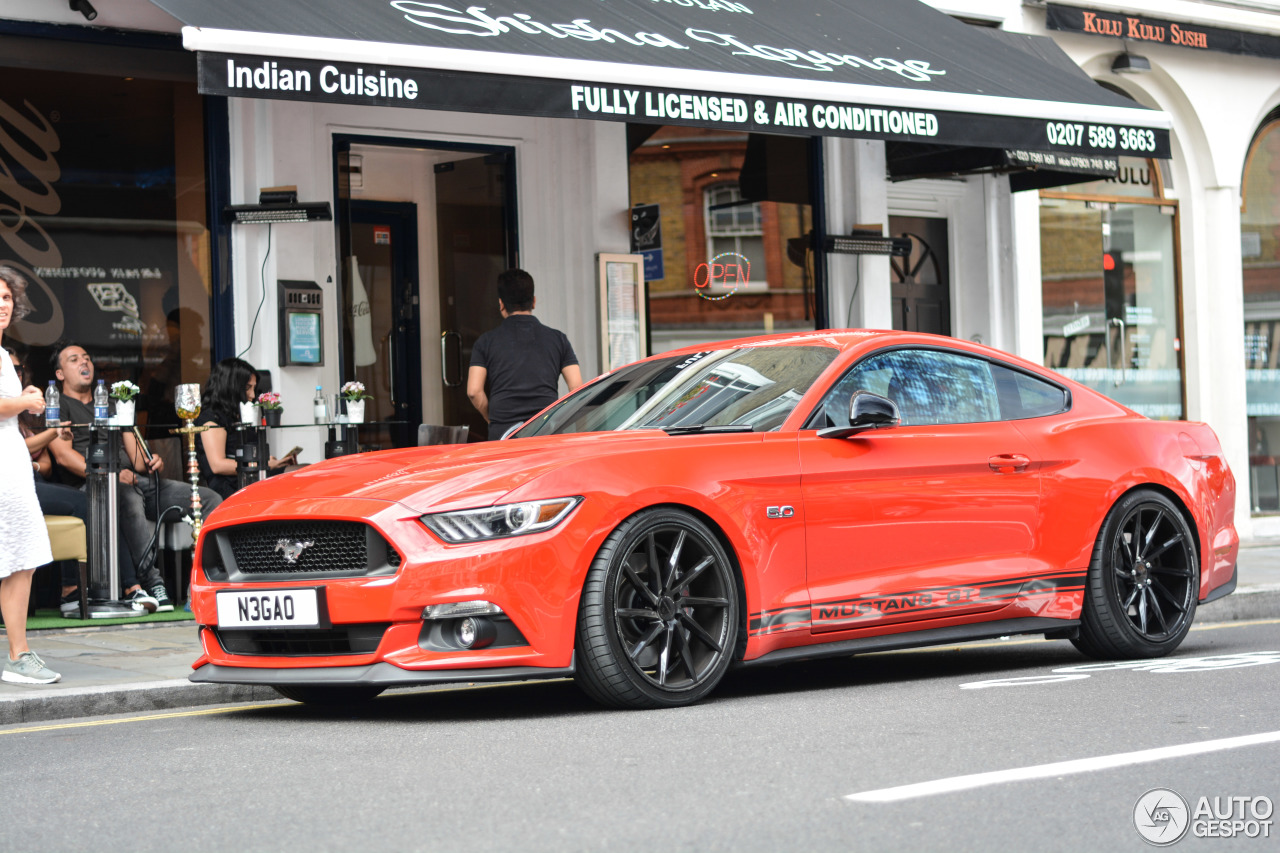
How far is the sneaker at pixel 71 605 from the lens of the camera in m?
10.2

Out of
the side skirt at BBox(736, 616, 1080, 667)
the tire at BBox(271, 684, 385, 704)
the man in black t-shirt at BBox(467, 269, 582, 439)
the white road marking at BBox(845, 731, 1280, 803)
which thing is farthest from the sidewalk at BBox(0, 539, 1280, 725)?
the white road marking at BBox(845, 731, 1280, 803)

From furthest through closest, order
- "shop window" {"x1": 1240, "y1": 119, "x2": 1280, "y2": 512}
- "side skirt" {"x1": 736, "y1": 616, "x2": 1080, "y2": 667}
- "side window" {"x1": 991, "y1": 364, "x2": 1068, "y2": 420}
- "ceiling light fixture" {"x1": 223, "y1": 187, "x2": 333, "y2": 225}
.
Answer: "shop window" {"x1": 1240, "y1": 119, "x2": 1280, "y2": 512} < "ceiling light fixture" {"x1": 223, "y1": 187, "x2": 333, "y2": 225} < "side window" {"x1": 991, "y1": 364, "x2": 1068, "y2": 420} < "side skirt" {"x1": 736, "y1": 616, "x2": 1080, "y2": 667}

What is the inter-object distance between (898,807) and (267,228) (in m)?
8.63

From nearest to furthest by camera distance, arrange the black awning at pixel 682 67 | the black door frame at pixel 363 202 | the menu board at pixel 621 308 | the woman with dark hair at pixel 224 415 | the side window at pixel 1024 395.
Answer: the side window at pixel 1024 395 < the black awning at pixel 682 67 < the woman with dark hair at pixel 224 415 < the black door frame at pixel 363 202 < the menu board at pixel 621 308

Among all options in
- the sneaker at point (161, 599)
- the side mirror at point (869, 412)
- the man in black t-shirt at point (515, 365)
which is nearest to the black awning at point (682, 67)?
the man in black t-shirt at point (515, 365)

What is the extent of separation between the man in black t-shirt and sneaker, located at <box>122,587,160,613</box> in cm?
231

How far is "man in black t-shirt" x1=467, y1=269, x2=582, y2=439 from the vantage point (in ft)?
33.5

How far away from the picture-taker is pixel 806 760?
507cm

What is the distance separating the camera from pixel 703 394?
702 cm

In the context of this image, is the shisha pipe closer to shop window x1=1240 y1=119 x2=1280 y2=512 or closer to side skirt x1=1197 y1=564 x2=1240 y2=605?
side skirt x1=1197 y1=564 x2=1240 y2=605

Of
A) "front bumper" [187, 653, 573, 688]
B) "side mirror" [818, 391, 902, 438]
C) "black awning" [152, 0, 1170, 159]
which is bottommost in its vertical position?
"front bumper" [187, 653, 573, 688]

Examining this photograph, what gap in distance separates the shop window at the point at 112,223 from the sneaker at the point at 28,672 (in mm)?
4319

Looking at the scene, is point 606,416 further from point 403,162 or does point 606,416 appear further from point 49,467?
A: point 403,162

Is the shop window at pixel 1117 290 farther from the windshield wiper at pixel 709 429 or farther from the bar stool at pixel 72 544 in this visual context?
the windshield wiper at pixel 709 429
